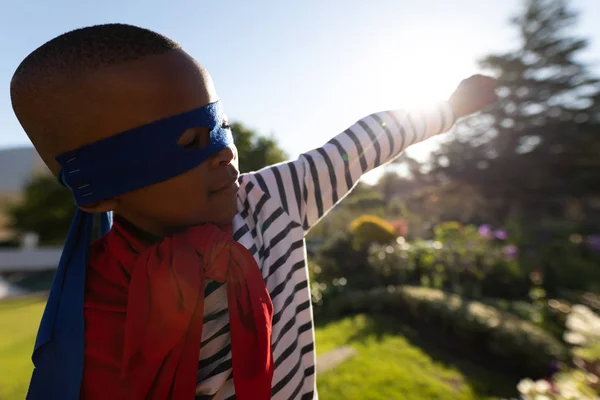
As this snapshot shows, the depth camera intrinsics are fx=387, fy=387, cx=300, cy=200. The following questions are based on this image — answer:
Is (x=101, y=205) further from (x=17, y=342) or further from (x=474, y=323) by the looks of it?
(x=17, y=342)

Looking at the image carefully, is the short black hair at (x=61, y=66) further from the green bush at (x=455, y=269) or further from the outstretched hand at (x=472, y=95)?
the green bush at (x=455, y=269)

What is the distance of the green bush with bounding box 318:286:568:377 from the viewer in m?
4.36

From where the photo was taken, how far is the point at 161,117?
2.36ft

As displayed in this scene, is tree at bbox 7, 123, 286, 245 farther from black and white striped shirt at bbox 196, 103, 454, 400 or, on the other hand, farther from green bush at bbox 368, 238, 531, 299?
black and white striped shirt at bbox 196, 103, 454, 400

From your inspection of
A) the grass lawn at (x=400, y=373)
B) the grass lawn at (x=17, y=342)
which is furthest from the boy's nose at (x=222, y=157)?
the grass lawn at (x=17, y=342)

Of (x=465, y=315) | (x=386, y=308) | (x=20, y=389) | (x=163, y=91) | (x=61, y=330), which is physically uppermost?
(x=163, y=91)

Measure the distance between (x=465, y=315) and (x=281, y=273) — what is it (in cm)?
496

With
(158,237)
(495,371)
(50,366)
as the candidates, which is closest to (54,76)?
(158,237)

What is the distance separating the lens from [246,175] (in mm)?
1012

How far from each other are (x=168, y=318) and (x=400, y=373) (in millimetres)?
3806

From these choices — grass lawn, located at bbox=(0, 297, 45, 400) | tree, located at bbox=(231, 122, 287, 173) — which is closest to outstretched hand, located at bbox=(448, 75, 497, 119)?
tree, located at bbox=(231, 122, 287, 173)

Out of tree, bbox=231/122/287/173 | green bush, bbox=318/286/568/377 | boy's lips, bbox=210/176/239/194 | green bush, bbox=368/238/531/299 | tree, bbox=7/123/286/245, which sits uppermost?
boy's lips, bbox=210/176/239/194

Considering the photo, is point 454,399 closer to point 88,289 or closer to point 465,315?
point 465,315

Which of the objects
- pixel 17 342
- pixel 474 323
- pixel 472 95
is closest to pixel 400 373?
pixel 474 323
